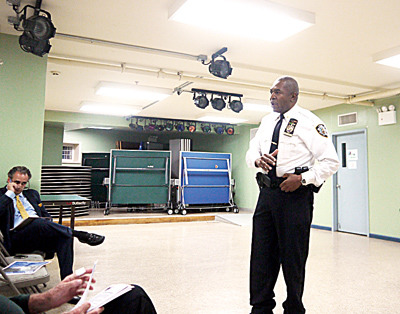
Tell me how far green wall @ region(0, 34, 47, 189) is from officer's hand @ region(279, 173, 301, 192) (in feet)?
10.9

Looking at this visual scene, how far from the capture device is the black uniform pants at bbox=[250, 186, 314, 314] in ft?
6.99

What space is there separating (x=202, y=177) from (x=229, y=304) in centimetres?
681

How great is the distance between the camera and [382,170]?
6680 mm

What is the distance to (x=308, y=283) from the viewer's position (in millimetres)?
3592

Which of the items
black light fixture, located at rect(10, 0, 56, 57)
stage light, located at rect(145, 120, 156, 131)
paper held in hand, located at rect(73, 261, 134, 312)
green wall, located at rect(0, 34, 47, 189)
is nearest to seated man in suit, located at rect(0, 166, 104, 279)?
green wall, located at rect(0, 34, 47, 189)

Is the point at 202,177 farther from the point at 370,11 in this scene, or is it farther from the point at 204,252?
the point at 370,11

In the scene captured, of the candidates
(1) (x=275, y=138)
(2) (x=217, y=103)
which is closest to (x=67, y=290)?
(1) (x=275, y=138)

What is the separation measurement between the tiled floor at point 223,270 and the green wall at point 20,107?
1387mm

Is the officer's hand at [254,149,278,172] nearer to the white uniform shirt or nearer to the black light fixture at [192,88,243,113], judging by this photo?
the white uniform shirt

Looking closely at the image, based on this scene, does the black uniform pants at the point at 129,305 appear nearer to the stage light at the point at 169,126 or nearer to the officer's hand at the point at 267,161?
the officer's hand at the point at 267,161

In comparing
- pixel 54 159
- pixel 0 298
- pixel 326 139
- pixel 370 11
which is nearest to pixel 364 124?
pixel 370 11

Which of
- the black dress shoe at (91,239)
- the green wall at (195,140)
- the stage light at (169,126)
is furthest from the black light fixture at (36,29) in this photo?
the stage light at (169,126)

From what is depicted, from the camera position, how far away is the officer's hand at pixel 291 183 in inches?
82.2

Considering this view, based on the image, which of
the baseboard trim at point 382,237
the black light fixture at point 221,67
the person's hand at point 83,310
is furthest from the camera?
the baseboard trim at point 382,237
